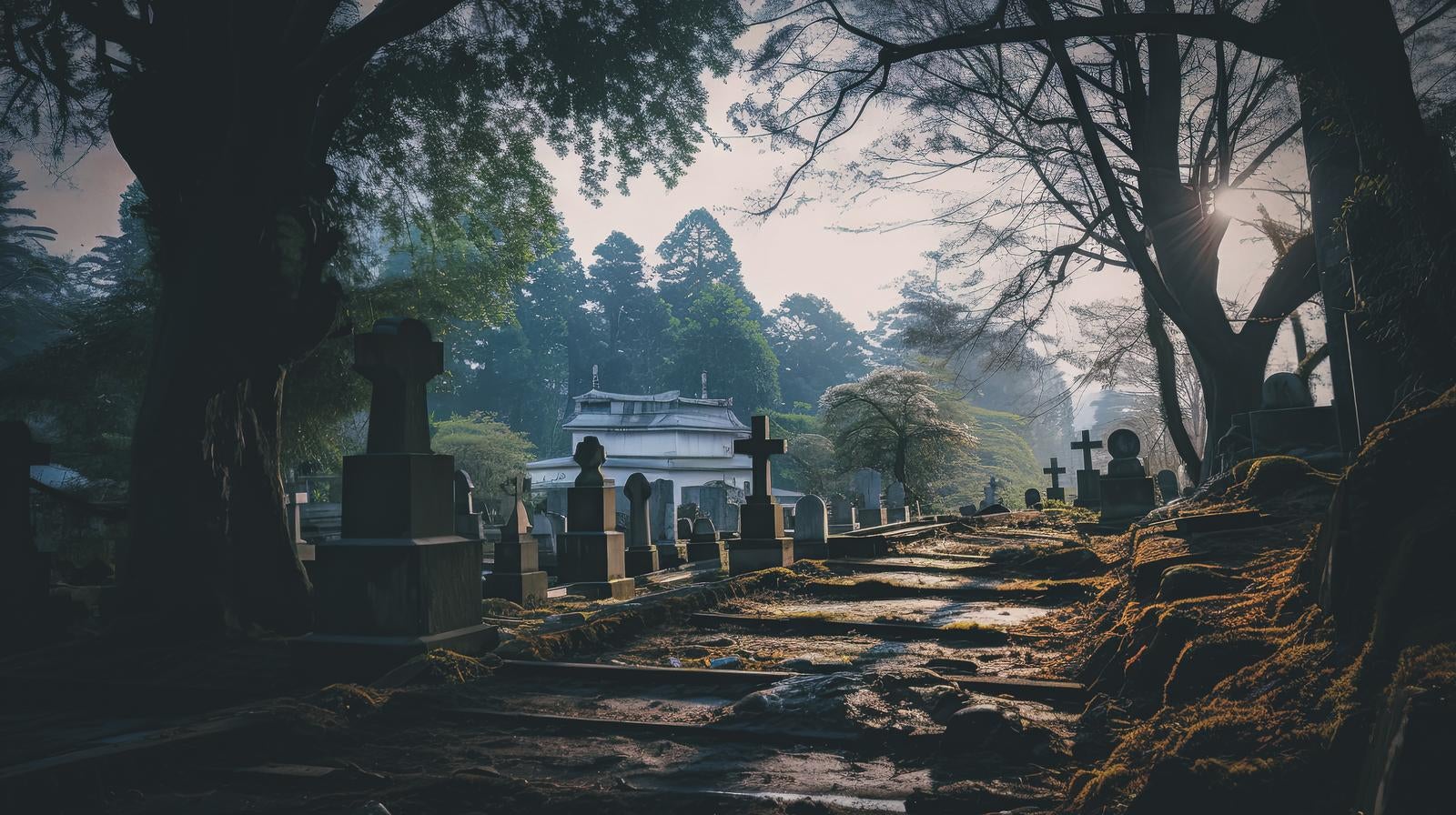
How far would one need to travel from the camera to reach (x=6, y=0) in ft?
26.3

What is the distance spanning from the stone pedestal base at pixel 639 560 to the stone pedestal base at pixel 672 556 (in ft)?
5.85

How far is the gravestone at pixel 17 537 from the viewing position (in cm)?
677

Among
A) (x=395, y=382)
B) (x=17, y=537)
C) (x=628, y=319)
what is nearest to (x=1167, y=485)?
(x=395, y=382)

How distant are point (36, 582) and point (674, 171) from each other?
1025cm

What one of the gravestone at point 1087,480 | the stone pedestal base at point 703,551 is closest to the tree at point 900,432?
the gravestone at point 1087,480

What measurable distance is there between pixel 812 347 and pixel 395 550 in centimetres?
6817

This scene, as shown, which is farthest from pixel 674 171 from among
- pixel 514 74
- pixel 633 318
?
pixel 633 318

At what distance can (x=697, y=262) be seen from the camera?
72938mm

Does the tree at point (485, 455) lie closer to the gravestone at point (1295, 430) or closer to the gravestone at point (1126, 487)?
the gravestone at point (1126, 487)

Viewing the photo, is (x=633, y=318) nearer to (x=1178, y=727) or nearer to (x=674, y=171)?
(x=674, y=171)

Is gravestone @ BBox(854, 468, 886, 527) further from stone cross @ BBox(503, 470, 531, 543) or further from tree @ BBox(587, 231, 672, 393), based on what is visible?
tree @ BBox(587, 231, 672, 393)

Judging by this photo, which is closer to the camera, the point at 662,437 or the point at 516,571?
the point at 516,571

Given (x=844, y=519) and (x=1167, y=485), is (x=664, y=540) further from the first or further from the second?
(x=1167, y=485)

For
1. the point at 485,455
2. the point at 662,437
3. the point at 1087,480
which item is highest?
the point at 662,437
